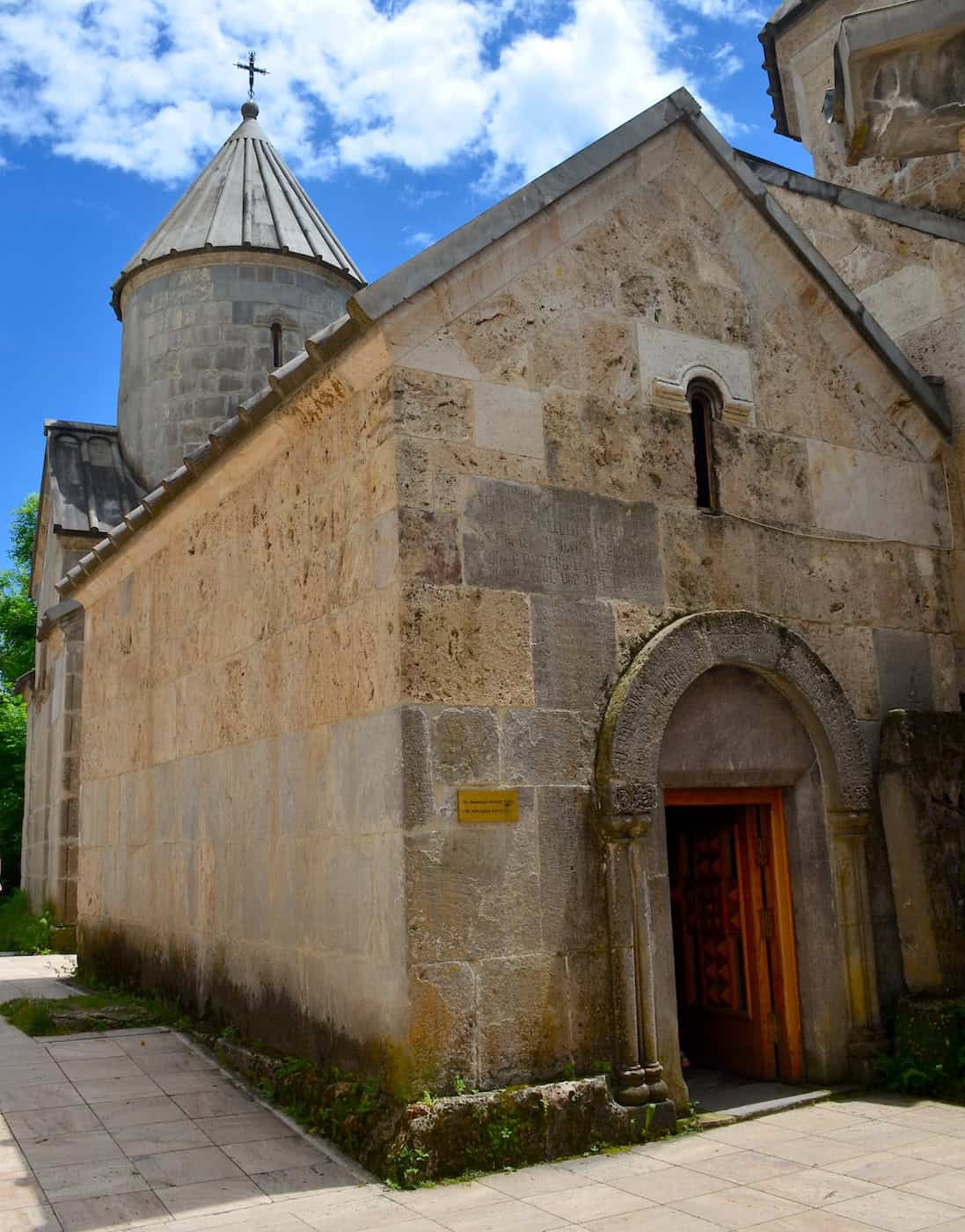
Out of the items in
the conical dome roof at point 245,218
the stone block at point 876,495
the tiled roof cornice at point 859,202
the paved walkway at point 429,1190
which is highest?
the conical dome roof at point 245,218

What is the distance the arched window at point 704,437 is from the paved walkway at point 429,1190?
11.2 feet

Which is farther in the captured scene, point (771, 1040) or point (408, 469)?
point (771, 1040)

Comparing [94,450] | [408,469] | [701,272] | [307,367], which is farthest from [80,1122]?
[94,450]

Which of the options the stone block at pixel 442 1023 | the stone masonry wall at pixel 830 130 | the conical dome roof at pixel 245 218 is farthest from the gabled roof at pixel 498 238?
the conical dome roof at pixel 245 218

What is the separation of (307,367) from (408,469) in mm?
982

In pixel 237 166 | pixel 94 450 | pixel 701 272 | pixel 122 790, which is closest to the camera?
pixel 701 272

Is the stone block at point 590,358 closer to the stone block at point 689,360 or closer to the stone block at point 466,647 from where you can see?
the stone block at point 689,360

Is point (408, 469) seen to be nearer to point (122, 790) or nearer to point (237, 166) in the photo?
point (122, 790)

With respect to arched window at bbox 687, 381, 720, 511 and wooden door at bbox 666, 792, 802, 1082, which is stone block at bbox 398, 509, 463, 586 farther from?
wooden door at bbox 666, 792, 802, 1082

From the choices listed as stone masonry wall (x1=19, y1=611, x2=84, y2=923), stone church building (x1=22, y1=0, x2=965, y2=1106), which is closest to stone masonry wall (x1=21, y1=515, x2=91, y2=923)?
stone masonry wall (x1=19, y1=611, x2=84, y2=923)

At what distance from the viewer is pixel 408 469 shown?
5.51 metres

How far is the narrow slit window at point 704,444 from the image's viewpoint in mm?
6625

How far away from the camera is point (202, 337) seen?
15.3m

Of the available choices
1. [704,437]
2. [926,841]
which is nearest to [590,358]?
[704,437]
